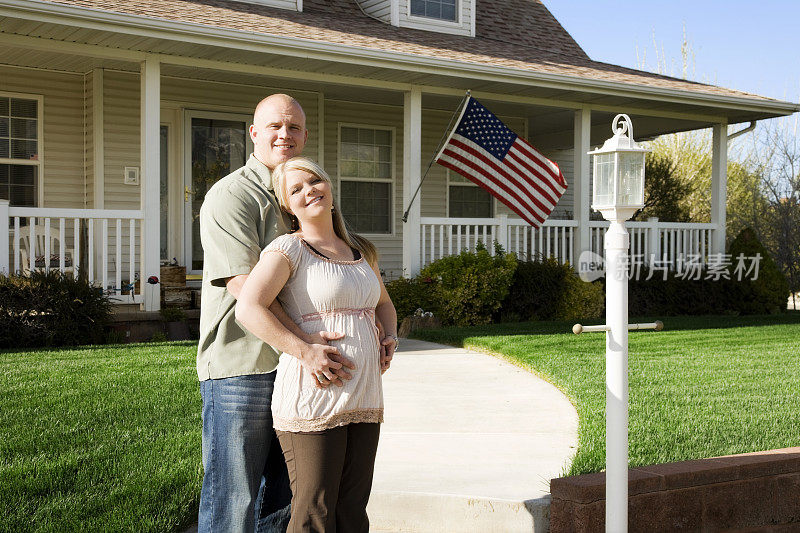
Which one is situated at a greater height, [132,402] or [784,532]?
[132,402]

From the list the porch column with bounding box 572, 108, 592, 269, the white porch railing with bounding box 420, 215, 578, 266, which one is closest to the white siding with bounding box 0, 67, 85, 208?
the white porch railing with bounding box 420, 215, 578, 266

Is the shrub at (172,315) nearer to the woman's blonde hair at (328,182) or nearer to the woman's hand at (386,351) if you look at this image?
the woman's blonde hair at (328,182)

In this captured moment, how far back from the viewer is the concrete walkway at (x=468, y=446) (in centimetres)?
409

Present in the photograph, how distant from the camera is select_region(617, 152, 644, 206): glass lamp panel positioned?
368 centimetres

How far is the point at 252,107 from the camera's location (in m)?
11.9

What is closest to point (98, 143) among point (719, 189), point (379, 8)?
point (379, 8)

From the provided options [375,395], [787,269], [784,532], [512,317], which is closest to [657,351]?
[512,317]

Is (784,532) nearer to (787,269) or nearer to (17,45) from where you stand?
(17,45)

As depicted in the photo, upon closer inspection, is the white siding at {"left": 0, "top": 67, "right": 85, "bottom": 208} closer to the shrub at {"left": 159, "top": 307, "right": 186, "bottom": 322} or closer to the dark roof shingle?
the dark roof shingle

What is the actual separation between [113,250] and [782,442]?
27.9ft

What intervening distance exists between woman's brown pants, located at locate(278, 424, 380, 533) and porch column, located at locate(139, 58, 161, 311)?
6.99 metres

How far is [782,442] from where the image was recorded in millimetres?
5156

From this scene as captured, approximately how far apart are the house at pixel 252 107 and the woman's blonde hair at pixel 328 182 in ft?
20.6

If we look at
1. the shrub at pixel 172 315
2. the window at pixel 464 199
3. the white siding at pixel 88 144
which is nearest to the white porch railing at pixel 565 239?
the window at pixel 464 199
